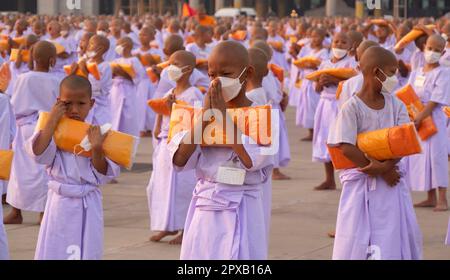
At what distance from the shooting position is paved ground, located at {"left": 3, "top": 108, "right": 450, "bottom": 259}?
10.1 meters

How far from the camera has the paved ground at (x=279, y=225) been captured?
10.1 m

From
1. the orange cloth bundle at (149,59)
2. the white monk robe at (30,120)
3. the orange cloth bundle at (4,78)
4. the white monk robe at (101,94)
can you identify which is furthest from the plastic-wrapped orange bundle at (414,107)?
the orange cloth bundle at (149,59)

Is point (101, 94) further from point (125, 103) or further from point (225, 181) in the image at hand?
point (225, 181)

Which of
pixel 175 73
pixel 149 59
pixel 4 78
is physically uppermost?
pixel 4 78

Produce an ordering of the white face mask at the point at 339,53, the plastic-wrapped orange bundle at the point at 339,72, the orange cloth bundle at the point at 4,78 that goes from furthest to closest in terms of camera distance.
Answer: the white face mask at the point at 339,53 < the plastic-wrapped orange bundle at the point at 339,72 < the orange cloth bundle at the point at 4,78

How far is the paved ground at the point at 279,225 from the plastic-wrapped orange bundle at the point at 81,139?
2.39m

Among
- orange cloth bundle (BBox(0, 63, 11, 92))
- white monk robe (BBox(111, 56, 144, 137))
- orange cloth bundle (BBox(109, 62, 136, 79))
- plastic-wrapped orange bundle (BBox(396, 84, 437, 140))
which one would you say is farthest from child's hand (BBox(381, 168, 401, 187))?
white monk robe (BBox(111, 56, 144, 137))

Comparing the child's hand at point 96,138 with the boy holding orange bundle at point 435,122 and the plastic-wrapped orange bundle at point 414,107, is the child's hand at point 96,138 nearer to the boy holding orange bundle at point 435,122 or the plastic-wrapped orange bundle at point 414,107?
the plastic-wrapped orange bundle at point 414,107

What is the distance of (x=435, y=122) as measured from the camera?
1234 cm

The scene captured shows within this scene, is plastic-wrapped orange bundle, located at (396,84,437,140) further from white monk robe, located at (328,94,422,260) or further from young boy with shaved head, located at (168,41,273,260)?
young boy with shaved head, located at (168,41,273,260)

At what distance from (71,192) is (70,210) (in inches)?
4.6

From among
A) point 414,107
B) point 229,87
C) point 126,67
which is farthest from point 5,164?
point 126,67

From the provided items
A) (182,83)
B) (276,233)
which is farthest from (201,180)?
(276,233)

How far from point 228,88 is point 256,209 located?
69 centimetres
